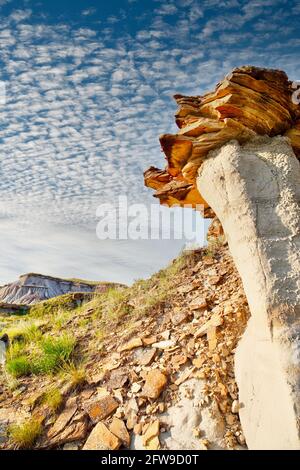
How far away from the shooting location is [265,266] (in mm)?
4707

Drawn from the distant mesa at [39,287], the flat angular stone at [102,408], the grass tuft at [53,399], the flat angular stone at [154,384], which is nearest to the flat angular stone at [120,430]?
the flat angular stone at [102,408]

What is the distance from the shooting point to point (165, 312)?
266 inches

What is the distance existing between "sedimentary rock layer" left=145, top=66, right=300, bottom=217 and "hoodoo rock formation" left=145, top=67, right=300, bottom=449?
0.05ft

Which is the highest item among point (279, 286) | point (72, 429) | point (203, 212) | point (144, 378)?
point (203, 212)

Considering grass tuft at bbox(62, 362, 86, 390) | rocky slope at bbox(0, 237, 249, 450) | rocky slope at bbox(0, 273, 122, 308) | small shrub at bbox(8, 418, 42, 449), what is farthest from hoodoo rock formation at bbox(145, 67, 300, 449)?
rocky slope at bbox(0, 273, 122, 308)

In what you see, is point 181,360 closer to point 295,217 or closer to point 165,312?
point 165,312

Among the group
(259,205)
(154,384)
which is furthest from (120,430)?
(259,205)

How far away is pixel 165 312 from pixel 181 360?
58.8 inches

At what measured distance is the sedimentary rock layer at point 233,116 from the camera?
5660 millimetres

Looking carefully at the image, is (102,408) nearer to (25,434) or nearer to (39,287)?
(25,434)

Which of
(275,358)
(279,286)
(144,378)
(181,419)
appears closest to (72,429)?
(144,378)

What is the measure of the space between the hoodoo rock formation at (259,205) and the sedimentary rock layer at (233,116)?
1 cm

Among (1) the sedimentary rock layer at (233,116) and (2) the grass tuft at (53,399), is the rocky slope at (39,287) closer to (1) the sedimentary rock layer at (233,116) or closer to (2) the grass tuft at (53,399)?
(2) the grass tuft at (53,399)

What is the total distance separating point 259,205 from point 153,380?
282 cm
